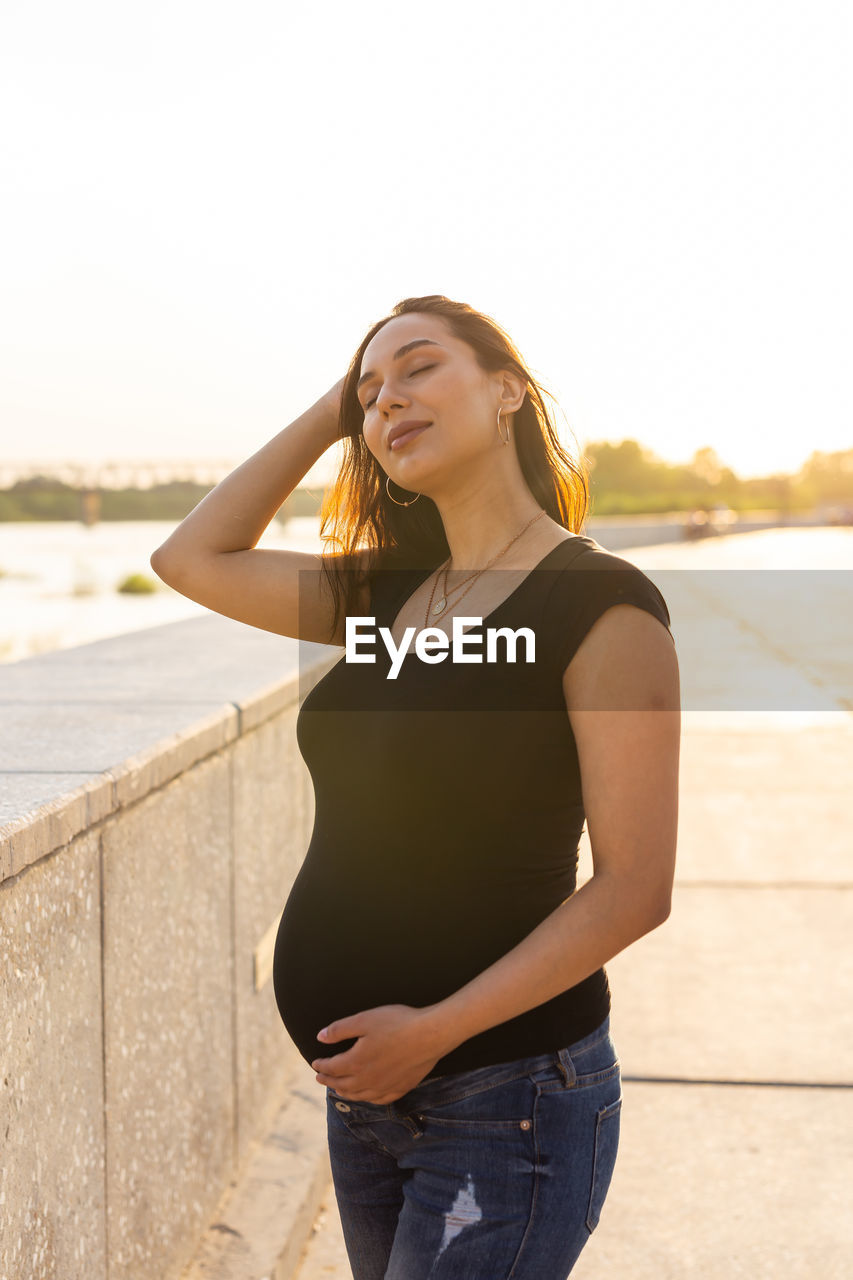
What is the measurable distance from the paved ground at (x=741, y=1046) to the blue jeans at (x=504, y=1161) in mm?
63

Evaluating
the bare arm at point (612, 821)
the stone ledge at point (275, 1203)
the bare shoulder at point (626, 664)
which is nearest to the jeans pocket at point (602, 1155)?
the bare arm at point (612, 821)

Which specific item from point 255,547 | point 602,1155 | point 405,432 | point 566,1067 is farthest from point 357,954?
point 255,547

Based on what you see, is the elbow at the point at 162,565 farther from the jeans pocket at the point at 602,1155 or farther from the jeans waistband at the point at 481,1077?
the jeans pocket at the point at 602,1155

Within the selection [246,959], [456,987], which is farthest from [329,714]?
[246,959]

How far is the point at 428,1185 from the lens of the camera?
1.61m

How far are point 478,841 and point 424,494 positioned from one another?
26.0 inches

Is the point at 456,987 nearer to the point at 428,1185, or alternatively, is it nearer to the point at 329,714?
the point at 428,1185

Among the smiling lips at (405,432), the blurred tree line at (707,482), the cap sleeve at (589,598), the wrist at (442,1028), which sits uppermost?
the smiling lips at (405,432)

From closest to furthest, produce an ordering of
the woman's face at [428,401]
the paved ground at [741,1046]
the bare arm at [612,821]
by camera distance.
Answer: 1. the bare arm at [612,821]
2. the woman's face at [428,401]
3. the paved ground at [741,1046]

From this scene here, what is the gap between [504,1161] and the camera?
5.15ft

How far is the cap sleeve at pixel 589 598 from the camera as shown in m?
1.51

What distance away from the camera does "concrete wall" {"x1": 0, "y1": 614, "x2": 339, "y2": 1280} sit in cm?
192

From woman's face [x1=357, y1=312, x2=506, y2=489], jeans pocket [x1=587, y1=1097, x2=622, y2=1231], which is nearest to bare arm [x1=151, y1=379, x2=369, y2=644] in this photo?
woman's face [x1=357, y1=312, x2=506, y2=489]

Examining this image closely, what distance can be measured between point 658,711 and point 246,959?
7.08ft
